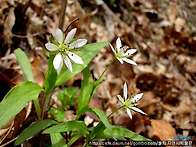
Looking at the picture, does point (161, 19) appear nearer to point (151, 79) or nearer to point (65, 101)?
point (151, 79)

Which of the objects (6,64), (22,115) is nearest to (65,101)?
(22,115)

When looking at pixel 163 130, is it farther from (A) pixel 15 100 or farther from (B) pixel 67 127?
(A) pixel 15 100

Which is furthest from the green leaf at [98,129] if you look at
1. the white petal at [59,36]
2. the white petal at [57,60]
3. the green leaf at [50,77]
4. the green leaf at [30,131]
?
the white petal at [59,36]

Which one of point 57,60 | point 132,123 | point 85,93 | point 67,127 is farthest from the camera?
point 132,123

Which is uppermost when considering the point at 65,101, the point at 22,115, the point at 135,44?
the point at 22,115

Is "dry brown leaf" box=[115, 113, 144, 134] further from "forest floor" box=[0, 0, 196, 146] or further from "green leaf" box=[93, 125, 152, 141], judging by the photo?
"green leaf" box=[93, 125, 152, 141]

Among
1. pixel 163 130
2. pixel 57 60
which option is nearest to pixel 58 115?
pixel 57 60

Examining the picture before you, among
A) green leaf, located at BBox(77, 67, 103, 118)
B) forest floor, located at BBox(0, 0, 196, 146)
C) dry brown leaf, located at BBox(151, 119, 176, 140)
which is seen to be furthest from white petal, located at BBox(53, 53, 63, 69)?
dry brown leaf, located at BBox(151, 119, 176, 140)
